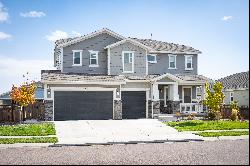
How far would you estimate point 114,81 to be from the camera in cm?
2645

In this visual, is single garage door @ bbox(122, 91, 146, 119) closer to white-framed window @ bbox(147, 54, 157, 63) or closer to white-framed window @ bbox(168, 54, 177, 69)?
white-framed window @ bbox(147, 54, 157, 63)

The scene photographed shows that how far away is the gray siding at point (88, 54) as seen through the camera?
28.5 meters

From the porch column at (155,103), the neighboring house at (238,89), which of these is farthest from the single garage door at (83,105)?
the neighboring house at (238,89)

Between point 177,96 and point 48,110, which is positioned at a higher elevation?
point 177,96

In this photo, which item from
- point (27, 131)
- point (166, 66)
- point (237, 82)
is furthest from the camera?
point (237, 82)

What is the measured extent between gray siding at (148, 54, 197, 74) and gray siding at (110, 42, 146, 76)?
180 centimetres

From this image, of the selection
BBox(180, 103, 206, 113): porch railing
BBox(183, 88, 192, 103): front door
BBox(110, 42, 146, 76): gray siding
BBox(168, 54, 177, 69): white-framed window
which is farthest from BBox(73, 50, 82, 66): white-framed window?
BBox(183, 88, 192, 103): front door

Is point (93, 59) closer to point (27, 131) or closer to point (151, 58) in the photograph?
point (151, 58)

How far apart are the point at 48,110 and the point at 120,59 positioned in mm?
8397

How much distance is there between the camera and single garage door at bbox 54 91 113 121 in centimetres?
2562

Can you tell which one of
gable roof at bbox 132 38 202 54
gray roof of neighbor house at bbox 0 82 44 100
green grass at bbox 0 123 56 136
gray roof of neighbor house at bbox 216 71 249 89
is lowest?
green grass at bbox 0 123 56 136

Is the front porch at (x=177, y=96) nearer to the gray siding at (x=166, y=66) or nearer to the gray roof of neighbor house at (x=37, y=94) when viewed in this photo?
the gray siding at (x=166, y=66)

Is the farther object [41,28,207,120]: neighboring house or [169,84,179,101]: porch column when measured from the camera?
[169,84,179,101]: porch column

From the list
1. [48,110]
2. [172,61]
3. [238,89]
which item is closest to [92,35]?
[48,110]
